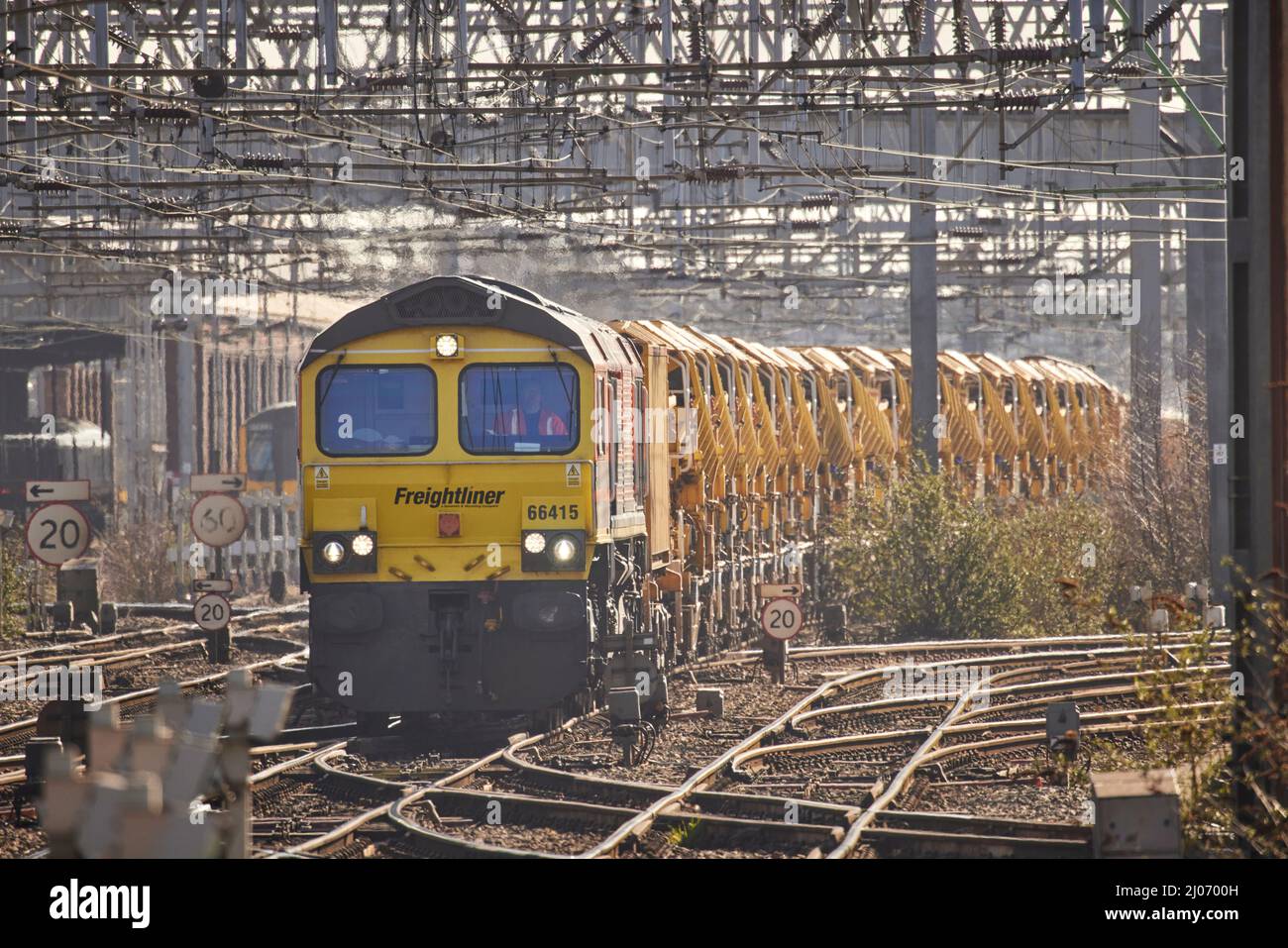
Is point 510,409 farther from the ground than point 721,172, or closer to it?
closer to it

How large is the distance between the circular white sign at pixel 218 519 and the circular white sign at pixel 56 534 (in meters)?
1.56

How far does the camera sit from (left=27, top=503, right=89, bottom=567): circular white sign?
1620 centimetres

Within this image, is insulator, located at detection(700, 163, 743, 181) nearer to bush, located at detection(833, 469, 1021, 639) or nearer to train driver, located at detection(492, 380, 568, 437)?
bush, located at detection(833, 469, 1021, 639)

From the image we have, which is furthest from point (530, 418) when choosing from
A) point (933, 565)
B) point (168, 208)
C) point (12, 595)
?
point (168, 208)

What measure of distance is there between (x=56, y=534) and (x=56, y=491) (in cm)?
55

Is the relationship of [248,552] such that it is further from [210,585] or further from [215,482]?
[210,585]

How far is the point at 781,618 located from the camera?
1490 cm

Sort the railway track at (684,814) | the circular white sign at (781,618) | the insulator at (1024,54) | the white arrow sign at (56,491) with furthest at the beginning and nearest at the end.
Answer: the white arrow sign at (56,491), the circular white sign at (781,618), the insulator at (1024,54), the railway track at (684,814)

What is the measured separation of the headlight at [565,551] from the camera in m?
12.1

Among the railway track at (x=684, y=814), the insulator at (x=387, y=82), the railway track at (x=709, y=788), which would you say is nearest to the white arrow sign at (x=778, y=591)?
the railway track at (x=709, y=788)

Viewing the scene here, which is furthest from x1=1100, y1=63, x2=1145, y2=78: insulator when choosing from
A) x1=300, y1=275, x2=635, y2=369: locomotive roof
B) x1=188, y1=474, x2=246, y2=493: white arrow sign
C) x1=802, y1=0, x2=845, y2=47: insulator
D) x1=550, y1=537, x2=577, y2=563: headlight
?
x1=188, y1=474, x2=246, y2=493: white arrow sign

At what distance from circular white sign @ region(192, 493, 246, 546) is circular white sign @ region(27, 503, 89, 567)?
1556 millimetres

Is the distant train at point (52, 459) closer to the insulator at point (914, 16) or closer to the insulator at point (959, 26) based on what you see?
the insulator at point (914, 16)
